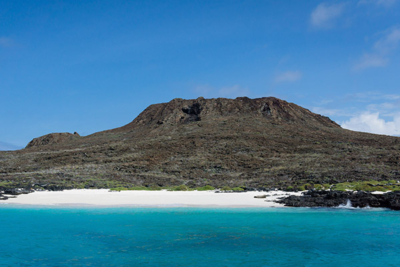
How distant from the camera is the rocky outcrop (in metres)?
27.7

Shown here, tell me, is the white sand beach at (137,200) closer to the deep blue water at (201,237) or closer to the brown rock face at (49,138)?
the deep blue water at (201,237)

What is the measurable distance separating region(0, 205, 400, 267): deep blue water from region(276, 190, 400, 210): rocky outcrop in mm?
2122

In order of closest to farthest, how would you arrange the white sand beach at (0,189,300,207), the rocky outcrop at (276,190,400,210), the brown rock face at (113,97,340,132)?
the rocky outcrop at (276,190,400,210) → the white sand beach at (0,189,300,207) → the brown rock face at (113,97,340,132)

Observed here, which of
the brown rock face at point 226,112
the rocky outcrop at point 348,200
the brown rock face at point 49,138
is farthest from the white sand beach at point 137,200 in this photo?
the brown rock face at point 49,138

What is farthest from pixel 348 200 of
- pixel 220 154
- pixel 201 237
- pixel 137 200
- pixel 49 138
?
pixel 49 138

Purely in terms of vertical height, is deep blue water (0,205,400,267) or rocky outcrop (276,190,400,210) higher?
rocky outcrop (276,190,400,210)

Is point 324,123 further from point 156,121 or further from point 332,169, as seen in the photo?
point 332,169

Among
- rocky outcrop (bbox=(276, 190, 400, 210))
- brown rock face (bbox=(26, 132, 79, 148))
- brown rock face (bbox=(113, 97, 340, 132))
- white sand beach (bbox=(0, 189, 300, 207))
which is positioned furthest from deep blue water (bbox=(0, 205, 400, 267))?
brown rock face (bbox=(26, 132, 79, 148))

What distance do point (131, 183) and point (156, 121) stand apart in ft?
193

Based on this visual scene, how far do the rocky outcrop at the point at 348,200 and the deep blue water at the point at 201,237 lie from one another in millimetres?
2122

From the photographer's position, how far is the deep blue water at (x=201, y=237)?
539 inches

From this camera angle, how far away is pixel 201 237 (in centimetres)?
1744

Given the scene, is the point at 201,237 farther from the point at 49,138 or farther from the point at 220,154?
the point at 49,138

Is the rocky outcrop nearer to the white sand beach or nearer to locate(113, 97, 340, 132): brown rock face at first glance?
the white sand beach
